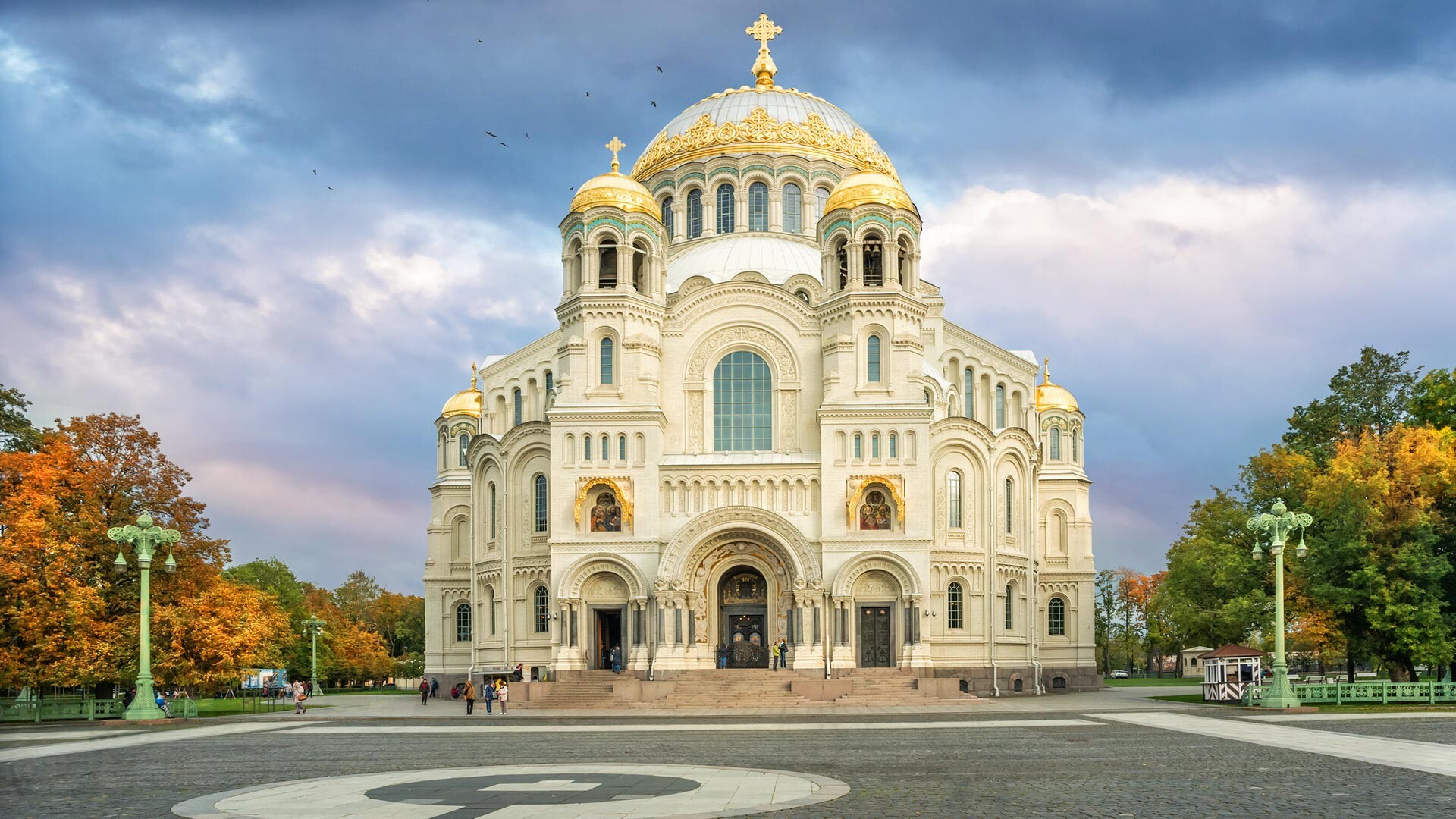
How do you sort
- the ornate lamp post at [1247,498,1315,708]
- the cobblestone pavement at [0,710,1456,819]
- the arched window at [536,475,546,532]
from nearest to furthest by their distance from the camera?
the cobblestone pavement at [0,710,1456,819] < the ornate lamp post at [1247,498,1315,708] < the arched window at [536,475,546,532]

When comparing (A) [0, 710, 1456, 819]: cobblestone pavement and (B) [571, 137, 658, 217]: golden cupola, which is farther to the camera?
(B) [571, 137, 658, 217]: golden cupola

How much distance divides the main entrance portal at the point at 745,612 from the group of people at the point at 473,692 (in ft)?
28.8

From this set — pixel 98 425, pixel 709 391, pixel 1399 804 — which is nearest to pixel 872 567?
pixel 709 391

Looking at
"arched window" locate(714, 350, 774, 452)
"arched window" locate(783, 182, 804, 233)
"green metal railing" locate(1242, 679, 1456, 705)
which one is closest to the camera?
"green metal railing" locate(1242, 679, 1456, 705)

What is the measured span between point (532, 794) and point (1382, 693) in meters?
32.6

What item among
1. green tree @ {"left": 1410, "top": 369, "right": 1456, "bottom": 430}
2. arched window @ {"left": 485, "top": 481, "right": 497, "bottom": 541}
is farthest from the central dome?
green tree @ {"left": 1410, "top": 369, "right": 1456, "bottom": 430}

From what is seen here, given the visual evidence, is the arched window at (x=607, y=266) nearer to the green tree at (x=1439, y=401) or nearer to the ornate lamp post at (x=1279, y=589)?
the ornate lamp post at (x=1279, y=589)

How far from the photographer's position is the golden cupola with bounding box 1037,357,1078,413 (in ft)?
223

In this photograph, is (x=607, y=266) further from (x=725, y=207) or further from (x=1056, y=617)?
(x=1056, y=617)

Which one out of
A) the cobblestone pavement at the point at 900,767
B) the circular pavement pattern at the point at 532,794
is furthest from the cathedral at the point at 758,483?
the circular pavement pattern at the point at 532,794

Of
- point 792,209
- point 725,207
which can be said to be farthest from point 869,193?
point 725,207

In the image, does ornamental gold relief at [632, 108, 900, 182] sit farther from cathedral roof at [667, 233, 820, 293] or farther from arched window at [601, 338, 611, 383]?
arched window at [601, 338, 611, 383]

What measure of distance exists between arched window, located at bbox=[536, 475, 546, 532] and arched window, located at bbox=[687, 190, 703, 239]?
17480 millimetres

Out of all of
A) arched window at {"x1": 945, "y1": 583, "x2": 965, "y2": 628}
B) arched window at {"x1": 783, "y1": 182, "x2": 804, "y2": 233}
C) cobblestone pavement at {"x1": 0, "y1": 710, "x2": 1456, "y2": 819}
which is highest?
arched window at {"x1": 783, "y1": 182, "x2": 804, "y2": 233}
